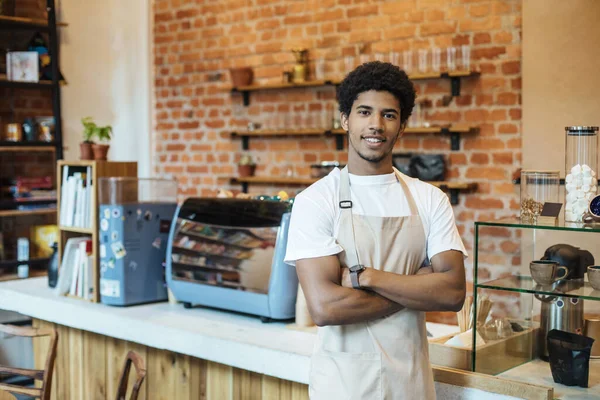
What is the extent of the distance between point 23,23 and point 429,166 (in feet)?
9.79

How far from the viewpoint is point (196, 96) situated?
5949 mm

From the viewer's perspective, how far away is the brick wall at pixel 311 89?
4406 mm

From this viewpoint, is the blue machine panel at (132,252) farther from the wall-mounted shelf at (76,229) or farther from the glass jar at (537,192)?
the glass jar at (537,192)

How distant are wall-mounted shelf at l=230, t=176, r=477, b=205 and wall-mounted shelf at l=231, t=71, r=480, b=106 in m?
0.56

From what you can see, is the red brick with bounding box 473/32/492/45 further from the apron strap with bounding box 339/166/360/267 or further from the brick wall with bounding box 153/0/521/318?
the apron strap with bounding box 339/166/360/267

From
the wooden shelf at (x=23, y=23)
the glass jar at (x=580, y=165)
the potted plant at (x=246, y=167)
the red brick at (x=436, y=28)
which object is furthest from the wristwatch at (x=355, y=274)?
the wooden shelf at (x=23, y=23)

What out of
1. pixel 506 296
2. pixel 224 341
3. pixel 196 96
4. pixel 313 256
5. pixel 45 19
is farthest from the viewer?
pixel 196 96

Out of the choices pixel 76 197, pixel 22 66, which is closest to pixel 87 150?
pixel 76 197

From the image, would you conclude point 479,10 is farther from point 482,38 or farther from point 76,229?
point 76,229

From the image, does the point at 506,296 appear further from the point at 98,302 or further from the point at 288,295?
the point at 98,302

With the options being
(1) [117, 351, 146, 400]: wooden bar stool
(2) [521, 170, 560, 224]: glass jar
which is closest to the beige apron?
(2) [521, 170, 560, 224]: glass jar

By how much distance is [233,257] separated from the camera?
2.77m

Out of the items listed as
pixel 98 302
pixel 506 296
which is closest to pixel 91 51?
pixel 98 302

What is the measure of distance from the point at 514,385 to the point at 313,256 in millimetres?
638
